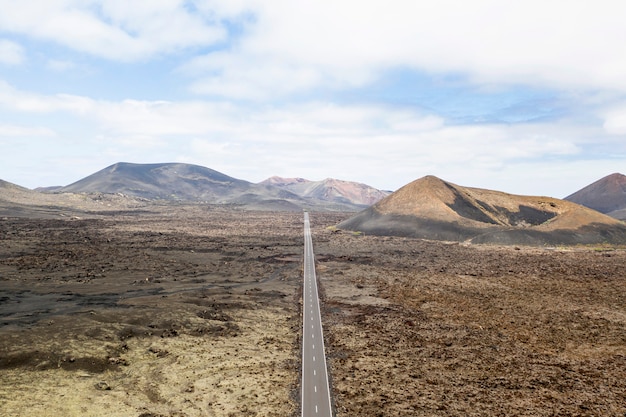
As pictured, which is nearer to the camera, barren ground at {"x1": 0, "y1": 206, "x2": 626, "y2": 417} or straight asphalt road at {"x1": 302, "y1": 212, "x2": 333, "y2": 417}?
straight asphalt road at {"x1": 302, "y1": 212, "x2": 333, "y2": 417}

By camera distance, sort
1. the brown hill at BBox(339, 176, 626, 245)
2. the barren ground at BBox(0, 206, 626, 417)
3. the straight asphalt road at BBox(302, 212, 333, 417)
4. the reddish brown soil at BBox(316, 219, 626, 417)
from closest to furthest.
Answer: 1. the straight asphalt road at BBox(302, 212, 333, 417)
2. the barren ground at BBox(0, 206, 626, 417)
3. the reddish brown soil at BBox(316, 219, 626, 417)
4. the brown hill at BBox(339, 176, 626, 245)

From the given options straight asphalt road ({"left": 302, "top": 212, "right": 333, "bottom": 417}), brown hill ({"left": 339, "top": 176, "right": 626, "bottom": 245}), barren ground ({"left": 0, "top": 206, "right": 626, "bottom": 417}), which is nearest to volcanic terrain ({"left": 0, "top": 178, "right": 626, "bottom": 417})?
barren ground ({"left": 0, "top": 206, "right": 626, "bottom": 417})

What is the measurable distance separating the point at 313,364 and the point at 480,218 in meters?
128

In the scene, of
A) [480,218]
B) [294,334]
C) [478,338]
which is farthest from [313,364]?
[480,218]

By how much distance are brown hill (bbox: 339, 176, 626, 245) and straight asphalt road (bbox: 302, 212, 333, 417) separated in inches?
3222

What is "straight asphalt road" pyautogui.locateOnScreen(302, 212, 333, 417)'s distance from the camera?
100 feet

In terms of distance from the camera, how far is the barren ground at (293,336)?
105 feet

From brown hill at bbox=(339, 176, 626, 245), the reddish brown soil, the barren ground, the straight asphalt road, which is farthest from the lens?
brown hill at bbox=(339, 176, 626, 245)

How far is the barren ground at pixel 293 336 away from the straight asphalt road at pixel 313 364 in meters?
1.00

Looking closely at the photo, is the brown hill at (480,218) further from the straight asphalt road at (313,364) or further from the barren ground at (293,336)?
the straight asphalt road at (313,364)

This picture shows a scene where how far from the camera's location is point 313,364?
38094mm

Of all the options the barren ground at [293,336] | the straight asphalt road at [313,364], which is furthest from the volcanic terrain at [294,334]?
the straight asphalt road at [313,364]

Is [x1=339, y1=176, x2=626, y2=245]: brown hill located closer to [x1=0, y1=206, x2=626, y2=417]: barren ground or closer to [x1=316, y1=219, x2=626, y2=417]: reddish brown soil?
[x1=0, y1=206, x2=626, y2=417]: barren ground

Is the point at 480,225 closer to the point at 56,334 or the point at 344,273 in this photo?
the point at 344,273
